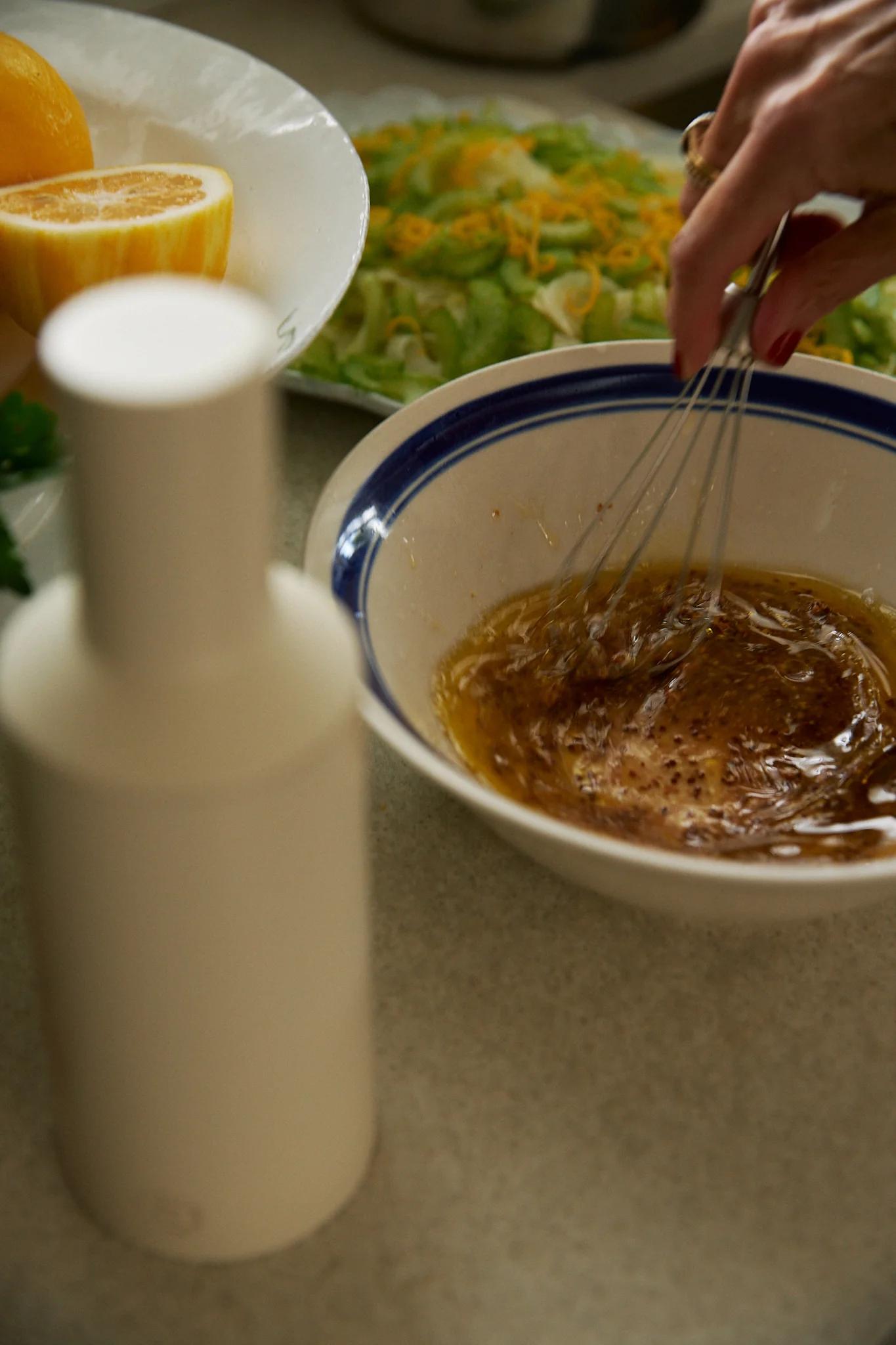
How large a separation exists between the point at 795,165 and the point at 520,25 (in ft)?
3.40

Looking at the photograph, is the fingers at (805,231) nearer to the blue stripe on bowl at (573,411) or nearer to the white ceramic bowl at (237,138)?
the blue stripe on bowl at (573,411)

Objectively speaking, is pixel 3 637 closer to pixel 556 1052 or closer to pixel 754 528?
pixel 556 1052

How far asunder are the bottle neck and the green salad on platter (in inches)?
22.7

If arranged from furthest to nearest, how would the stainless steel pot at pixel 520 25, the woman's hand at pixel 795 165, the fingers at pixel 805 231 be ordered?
the stainless steel pot at pixel 520 25 < the fingers at pixel 805 231 < the woman's hand at pixel 795 165

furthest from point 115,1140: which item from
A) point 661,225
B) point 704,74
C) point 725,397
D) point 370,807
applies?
point 704,74

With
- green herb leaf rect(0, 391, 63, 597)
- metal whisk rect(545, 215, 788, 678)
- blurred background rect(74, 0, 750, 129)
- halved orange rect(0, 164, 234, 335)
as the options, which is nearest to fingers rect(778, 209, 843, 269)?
metal whisk rect(545, 215, 788, 678)

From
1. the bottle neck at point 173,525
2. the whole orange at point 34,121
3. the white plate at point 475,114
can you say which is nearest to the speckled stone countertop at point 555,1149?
the bottle neck at point 173,525

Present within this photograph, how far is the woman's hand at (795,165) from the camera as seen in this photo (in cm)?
59

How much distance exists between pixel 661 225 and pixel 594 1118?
80 cm

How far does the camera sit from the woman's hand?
0.59m

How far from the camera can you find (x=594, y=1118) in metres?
0.51

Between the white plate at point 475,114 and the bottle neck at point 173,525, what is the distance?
3.33 ft

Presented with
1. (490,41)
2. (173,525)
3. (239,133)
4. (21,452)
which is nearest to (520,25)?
Result: (490,41)

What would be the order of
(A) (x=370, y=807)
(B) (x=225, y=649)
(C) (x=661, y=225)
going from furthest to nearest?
(C) (x=661, y=225)
(A) (x=370, y=807)
(B) (x=225, y=649)
